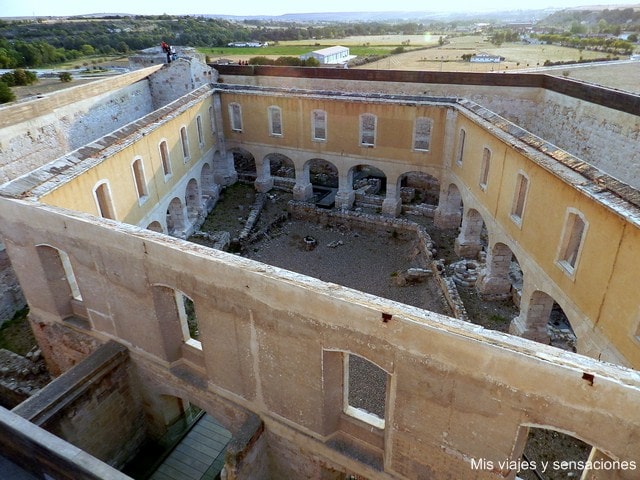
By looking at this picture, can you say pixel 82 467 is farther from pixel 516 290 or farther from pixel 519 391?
pixel 516 290

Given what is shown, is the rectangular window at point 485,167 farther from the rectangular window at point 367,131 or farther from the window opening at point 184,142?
the window opening at point 184,142

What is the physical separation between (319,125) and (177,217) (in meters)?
9.20

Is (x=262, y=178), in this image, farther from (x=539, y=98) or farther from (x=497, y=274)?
(x=539, y=98)

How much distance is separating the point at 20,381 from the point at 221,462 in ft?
20.4

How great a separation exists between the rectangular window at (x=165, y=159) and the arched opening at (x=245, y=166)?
6.45 metres

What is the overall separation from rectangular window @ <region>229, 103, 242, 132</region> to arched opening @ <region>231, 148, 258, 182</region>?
3.77 ft

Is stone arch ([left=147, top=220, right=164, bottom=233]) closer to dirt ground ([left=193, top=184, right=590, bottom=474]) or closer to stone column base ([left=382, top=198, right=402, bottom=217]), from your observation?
dirt ground ([left=193, top=184, right=590, bottom=474])

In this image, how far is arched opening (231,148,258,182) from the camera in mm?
25234

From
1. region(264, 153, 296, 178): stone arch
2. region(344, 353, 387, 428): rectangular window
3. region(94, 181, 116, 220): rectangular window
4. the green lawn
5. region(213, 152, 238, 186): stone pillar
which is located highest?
the green lawn

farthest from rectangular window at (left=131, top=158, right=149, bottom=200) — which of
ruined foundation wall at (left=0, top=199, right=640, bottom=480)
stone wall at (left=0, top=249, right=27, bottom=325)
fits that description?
ruined foundation wall at (left=0, top=199, right=640, bottom=480)

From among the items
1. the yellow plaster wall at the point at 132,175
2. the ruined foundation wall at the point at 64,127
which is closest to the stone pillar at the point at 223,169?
the yellow plaster wall at the point at 132,175

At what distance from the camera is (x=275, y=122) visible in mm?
23016

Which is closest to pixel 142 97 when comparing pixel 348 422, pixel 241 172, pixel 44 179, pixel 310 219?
pixel 241 172

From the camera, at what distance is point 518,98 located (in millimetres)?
22812
